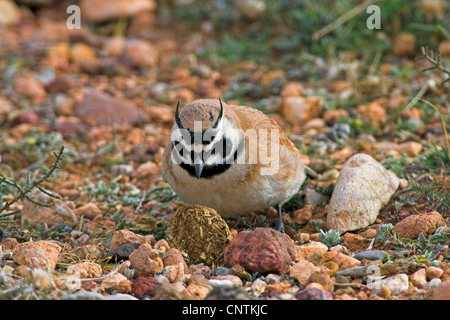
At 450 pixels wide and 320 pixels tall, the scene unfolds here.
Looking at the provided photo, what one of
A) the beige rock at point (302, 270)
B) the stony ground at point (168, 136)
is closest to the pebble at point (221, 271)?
the stony ground at point (168, 136)

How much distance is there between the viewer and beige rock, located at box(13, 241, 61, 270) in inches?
165

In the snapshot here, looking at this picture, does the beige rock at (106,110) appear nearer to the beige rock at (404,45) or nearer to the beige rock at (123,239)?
the beige rock at (123,239)

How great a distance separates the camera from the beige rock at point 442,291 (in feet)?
11.6

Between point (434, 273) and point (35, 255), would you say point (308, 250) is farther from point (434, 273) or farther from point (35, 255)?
point (35, 255)

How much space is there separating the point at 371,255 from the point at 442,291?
802 millimetres

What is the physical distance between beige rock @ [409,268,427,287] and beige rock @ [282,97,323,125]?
11.6 ft

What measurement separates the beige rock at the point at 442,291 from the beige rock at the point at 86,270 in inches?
86.7

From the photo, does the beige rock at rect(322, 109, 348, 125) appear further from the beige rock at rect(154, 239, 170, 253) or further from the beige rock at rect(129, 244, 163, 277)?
the beige rock at rect(129, 244, 163, 277)

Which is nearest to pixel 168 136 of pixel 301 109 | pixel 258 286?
pixel 301 109

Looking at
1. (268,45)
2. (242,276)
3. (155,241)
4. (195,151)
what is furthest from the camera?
(268,45)
